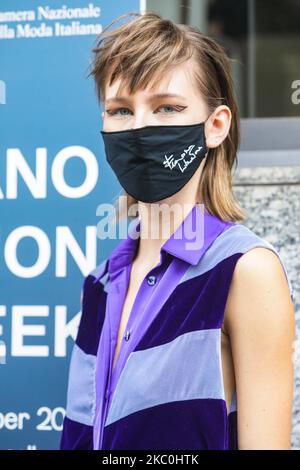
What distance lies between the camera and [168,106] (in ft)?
6.48

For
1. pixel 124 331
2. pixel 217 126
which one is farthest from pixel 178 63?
pixel 124 331

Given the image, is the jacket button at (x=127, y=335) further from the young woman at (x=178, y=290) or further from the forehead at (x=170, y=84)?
the forehead at (x=170, y=84)

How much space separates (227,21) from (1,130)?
3.77m

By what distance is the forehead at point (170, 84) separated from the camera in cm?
194

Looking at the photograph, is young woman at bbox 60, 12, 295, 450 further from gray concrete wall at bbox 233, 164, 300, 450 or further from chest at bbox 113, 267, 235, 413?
gray concrete wall at bbox 233, 164, 300, 450

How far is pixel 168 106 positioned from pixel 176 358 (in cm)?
70

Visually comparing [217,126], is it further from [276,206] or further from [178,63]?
[276,206]

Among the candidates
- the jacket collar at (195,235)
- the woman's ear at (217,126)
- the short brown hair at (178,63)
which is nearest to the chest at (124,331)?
the jacket collar at (195,235)

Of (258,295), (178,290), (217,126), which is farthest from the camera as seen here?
(217,126)

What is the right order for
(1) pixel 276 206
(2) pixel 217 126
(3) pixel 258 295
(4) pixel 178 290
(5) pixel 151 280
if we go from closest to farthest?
(3) pixel 258 295, (4) pixel 178 290, (5) pixel 151 280, (2) pixel 217 126, (1) pixel 276 206

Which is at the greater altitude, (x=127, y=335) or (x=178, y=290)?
(x=178, y=290)

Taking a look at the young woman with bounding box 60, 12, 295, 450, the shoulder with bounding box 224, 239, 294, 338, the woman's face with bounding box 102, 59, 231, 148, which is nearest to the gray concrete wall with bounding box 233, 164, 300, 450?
the young woman with bounding box 60, 12, 295, 450
